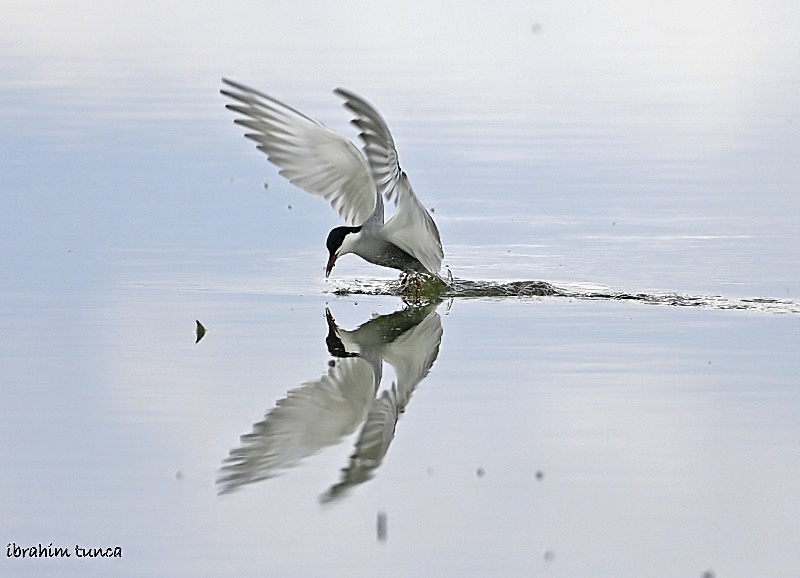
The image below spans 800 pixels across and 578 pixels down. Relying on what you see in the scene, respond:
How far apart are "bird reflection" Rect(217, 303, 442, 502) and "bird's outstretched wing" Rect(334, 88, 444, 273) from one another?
0.64m

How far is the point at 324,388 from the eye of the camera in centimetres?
668

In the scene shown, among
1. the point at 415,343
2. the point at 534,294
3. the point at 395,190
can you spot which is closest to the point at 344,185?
the point at 395,190

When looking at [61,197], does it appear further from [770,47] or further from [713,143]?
[770,47]

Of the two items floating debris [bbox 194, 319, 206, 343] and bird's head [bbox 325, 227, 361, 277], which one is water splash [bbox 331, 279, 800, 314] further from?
floating debris [bbox 194, 319, 206, 343]

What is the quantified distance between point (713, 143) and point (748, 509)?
30.0ft

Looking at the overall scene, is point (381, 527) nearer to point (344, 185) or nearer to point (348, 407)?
point (348, 407)

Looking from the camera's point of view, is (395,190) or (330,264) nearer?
(395,190)

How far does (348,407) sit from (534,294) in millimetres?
2606

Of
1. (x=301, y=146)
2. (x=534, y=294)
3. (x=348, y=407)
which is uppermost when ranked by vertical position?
(x=301, y=146)

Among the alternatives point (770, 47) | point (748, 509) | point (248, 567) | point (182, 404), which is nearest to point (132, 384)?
point (182, 404)

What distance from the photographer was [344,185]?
902 cm

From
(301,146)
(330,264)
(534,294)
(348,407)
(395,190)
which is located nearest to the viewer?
(348,407)

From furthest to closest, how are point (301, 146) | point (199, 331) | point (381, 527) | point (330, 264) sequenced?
point (330, 264)
point (301, 146)
point (199, 331)
point (381, 527)

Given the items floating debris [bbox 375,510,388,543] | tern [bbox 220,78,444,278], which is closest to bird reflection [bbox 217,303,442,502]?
floating debris [bbox 375,510,388,543]
